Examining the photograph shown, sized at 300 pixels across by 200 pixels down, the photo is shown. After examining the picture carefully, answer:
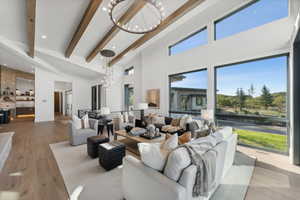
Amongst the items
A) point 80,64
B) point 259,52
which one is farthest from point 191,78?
point 80,64

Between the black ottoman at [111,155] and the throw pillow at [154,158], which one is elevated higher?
the throw pillow at [154,158]

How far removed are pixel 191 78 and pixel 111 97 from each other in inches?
210

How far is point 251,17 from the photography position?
3801mm

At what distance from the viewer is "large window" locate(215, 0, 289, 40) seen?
333 centimetres

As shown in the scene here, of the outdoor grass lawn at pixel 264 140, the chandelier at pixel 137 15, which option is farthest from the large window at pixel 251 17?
the outdoor grass lawn at pixel 264 140

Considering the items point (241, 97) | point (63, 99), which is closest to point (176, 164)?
point (241, 97)

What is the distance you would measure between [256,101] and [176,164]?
3.76 m

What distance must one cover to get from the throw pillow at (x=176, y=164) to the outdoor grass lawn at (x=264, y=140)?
3.53 m

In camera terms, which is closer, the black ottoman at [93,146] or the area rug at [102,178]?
the area rug at [102,178]

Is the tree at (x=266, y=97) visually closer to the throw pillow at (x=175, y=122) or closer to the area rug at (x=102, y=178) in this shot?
the area rug at (x=102, y=178)

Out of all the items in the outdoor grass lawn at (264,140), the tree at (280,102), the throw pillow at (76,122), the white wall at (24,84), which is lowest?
the outdoor grass lawn at (264,140)

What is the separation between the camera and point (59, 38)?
4.97m

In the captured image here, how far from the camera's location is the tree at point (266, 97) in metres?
3.58

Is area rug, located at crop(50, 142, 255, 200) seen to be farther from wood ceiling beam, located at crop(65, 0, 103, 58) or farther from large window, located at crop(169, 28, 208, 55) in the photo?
large window, located at crop(169, 28, 208, 55)
